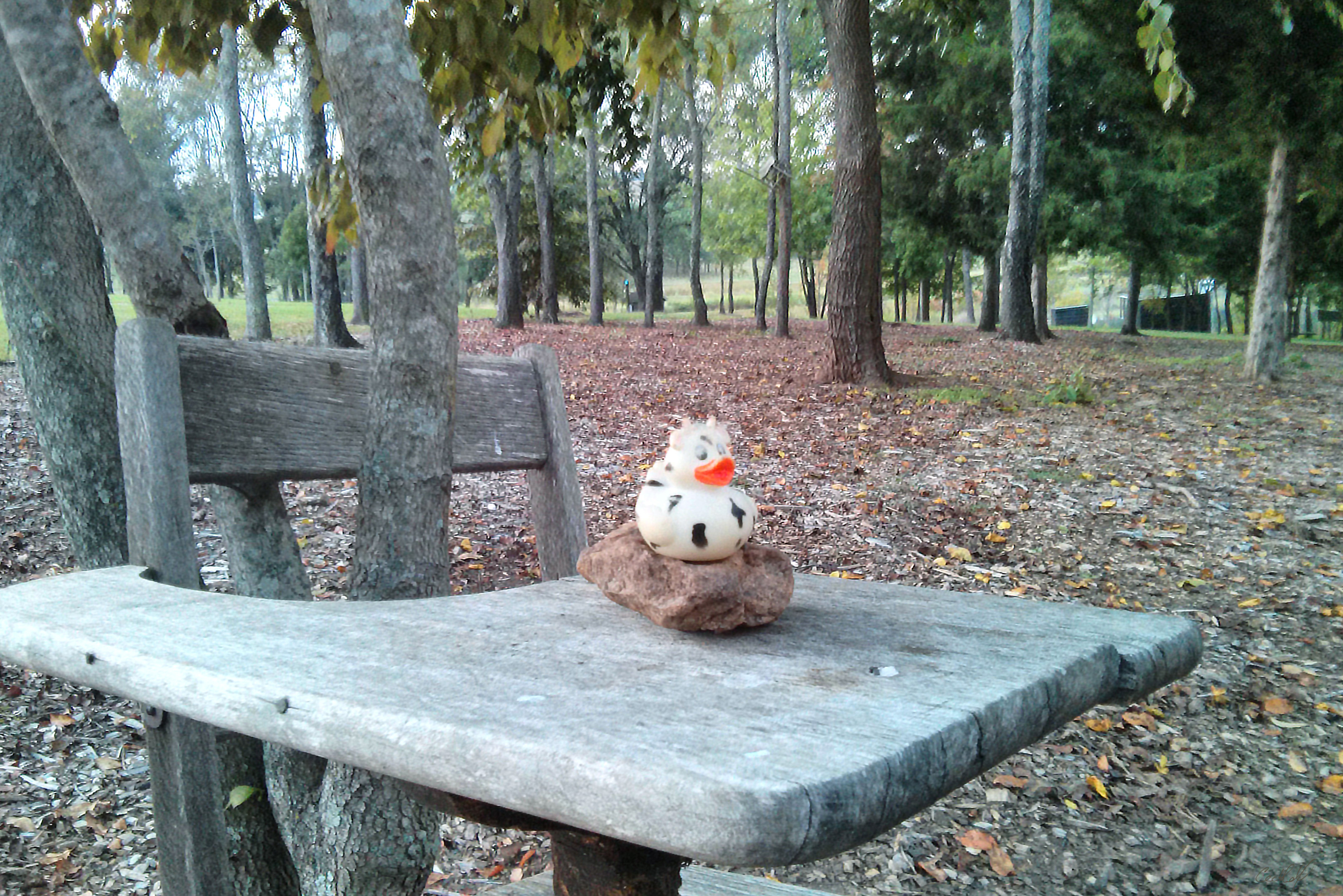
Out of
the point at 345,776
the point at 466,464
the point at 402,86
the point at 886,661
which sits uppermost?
the point at 402,86

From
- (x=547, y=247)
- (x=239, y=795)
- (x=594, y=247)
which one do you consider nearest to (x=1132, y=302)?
(x=594, y=247)

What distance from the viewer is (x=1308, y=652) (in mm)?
3508

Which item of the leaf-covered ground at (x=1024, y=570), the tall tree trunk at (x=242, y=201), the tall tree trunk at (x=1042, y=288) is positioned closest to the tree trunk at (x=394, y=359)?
the leaf-covered ground at (x=1024, y=570)

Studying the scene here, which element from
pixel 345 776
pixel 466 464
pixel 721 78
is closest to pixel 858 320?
pixel 721 78

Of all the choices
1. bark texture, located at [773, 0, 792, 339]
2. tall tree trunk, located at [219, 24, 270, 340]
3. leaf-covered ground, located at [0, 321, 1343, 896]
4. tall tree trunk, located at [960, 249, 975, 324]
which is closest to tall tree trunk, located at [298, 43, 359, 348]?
tall tree trunk, located at [219, 24, 270, 340]

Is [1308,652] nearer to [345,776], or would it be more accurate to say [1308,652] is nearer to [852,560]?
[852,560]

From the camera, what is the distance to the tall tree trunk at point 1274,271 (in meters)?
8.76

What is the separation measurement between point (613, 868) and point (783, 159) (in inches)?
643

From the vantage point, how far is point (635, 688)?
39.6 inches

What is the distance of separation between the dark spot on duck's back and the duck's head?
61mm

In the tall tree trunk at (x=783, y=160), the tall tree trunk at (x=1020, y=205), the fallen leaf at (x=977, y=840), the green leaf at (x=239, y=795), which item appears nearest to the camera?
the green leaf at (x=239, y=795)

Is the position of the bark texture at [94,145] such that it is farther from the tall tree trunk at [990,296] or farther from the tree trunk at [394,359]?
the tall tree trunk at [990,296]

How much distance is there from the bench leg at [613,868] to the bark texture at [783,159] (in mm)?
14047

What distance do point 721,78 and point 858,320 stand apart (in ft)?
19.4
